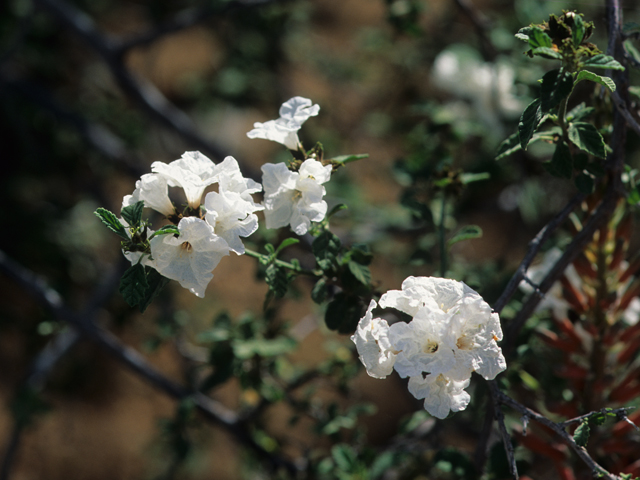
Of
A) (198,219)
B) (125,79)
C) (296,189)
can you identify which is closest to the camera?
(198,219)

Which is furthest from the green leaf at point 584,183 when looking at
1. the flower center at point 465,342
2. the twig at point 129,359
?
the twig at point 129,359

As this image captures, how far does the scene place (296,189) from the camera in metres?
0.91

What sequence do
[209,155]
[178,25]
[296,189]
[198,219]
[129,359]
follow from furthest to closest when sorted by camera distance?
1. [209,155]
2. [178,25]
3. [129,359]
4. [296,189]
5. [198,219]

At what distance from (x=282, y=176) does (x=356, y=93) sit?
342 cm

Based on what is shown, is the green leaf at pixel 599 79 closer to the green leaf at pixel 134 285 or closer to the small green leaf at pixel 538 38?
the small green leaf at pixel 538 38

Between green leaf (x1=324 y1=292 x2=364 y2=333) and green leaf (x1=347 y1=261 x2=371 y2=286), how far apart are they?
65 millimetres

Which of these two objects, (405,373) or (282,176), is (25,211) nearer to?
(282,176)

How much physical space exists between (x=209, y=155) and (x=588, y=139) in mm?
1799

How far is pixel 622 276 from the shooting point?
127 cm

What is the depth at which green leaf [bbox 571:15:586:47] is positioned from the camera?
82 centimetres

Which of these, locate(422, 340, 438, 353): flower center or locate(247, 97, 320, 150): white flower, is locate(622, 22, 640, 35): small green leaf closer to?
locate(247, 97, 320, 150): white flower

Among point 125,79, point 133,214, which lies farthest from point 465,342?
point 125,79

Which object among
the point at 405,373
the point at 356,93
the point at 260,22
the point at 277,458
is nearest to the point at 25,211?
the point at 260,22

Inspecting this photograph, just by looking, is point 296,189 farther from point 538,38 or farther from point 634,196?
point 634,196
